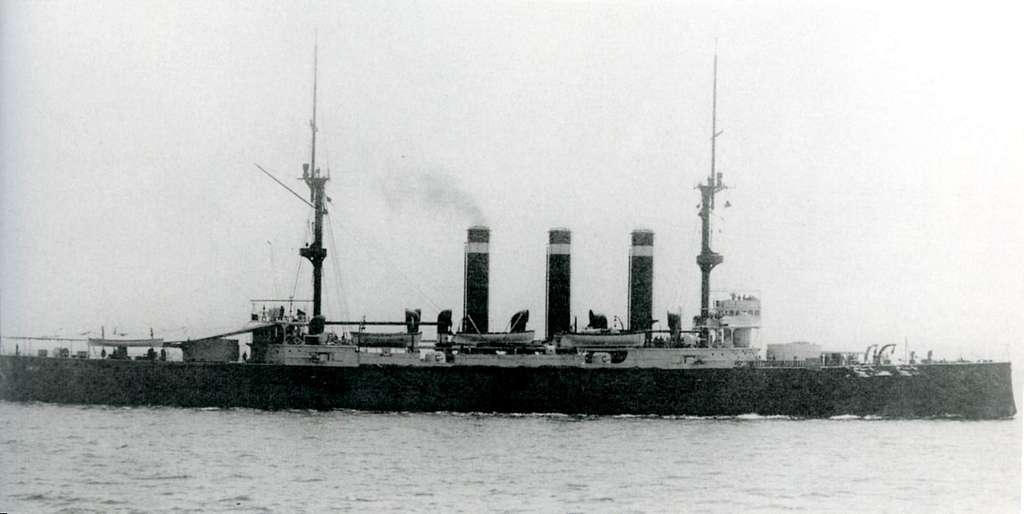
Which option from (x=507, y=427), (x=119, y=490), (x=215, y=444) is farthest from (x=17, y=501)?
(x=507, y=427)

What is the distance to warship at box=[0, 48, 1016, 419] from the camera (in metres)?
26.4

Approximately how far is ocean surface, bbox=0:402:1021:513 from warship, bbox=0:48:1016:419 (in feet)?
4.89

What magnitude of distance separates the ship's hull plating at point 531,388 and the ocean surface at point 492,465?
138cm

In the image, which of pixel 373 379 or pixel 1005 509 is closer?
pixel 1005 509

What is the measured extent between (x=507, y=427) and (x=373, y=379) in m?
4.63

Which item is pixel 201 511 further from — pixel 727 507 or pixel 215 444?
pixel 727 507

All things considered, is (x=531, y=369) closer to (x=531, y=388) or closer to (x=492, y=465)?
(x=531, y=388)

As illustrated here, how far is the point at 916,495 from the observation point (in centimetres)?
1756

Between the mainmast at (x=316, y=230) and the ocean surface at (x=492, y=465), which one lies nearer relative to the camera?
the ocean surface at (x=492, y=465)

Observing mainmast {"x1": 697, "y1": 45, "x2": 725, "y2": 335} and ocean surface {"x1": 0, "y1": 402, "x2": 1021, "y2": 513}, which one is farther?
mainmast {"x1": 697, "y1": 45, "x2": 725, "y2": 335}

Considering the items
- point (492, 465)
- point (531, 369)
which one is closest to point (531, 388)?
point (531, 369)

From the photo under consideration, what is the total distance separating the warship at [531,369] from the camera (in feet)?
86.7

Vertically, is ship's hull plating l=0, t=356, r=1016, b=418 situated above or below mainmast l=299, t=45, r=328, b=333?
below

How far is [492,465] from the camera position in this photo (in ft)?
62.4
